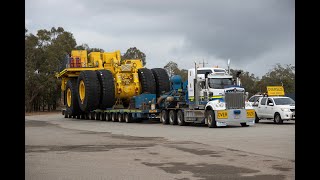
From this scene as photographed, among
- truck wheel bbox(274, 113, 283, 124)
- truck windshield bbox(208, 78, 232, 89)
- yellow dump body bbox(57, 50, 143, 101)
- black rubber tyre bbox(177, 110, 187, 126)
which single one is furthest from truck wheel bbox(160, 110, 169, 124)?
truck wheel bbox(274, 113, 283, 124)

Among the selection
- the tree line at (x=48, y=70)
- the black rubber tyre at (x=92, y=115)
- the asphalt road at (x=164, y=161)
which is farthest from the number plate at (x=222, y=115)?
the tree line at (x=48, y=70)

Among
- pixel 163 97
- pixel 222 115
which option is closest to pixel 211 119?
pixel 222 115

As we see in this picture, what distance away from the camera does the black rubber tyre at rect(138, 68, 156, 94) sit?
33.5m

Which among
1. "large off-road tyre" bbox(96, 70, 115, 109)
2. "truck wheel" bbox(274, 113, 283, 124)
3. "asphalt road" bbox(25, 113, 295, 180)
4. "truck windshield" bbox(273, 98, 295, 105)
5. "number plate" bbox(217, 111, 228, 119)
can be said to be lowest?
"asphalt road" bbox(25, 113, 295, 180)

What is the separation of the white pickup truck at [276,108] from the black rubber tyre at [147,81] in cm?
806

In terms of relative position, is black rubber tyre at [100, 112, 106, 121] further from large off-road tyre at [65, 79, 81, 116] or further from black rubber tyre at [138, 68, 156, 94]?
black rubber tyre at [138, 68, 156, 94]

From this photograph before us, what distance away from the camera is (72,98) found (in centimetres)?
3706

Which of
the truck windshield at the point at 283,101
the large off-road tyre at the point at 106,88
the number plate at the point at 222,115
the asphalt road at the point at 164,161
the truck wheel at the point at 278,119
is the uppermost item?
the large off-road tyre at the point at 106,88

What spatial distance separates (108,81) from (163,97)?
4.50 meters

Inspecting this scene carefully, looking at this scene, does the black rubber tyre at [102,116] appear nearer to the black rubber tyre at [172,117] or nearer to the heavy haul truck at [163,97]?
the heavy haul truck at [163,97]

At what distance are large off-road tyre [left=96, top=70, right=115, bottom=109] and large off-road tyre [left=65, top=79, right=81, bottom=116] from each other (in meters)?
3.78

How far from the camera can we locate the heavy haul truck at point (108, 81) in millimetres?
32875
